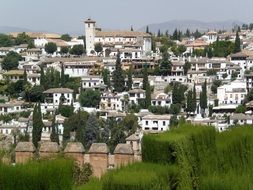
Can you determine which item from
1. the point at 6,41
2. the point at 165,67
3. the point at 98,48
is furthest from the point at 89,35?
the point at 165,67

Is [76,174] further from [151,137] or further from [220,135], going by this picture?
[220,135]

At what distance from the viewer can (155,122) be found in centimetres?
3397

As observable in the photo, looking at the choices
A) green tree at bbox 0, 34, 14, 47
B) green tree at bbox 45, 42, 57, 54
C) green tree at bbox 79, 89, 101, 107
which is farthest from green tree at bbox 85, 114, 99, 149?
green tree at bbox 0, 34, 14, 47

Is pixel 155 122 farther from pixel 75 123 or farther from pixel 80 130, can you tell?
pixel 80 130

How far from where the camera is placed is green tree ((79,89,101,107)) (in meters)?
39.2

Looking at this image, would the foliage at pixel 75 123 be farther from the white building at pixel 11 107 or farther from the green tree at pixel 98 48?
the green tree at pixel 98 48

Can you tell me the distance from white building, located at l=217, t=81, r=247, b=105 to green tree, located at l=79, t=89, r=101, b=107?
7955 millimetres

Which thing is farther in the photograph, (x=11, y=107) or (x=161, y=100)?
(x=161, y=100)

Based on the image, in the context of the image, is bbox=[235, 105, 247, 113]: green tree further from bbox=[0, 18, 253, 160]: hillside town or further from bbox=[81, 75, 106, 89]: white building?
bbox=[81, 75, 106, 89]: white building

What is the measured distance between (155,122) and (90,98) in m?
6.72

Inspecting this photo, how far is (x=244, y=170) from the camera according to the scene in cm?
729

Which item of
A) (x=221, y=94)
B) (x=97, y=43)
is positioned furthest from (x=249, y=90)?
(x=97, y=43)

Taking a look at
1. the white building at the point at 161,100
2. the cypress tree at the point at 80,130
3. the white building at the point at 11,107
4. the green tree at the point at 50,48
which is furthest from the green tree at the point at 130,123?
the green tree at the point at 50,48

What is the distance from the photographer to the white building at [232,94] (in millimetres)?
39906
